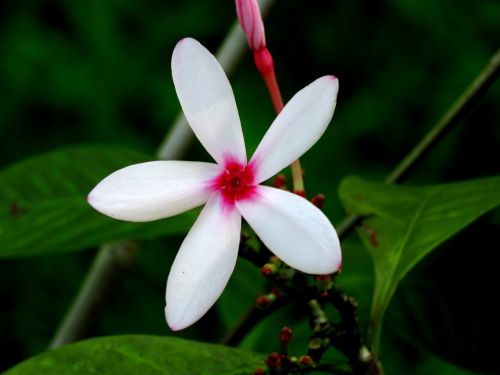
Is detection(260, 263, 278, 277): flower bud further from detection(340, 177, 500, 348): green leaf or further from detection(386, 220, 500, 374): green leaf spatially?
detection(386, 220, 500, 374): green leaf

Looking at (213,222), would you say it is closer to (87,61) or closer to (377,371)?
(377,371)

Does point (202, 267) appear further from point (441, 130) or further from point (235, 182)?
point (441, 130)

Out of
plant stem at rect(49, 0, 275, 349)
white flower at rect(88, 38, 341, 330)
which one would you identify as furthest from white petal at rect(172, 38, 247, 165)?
plant stem at rect(49, 0, 275, 349)

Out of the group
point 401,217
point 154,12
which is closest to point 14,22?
point 154,12

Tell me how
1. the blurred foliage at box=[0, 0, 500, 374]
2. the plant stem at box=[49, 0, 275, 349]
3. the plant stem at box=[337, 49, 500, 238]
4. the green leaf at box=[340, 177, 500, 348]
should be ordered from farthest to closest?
the blurred foliage at box=[0, 0, 500, 374]
the plant stem at box=[49, 0, 275, 349]
the plant stem at box=[337, 49, 500, 238]
the green leaf at box=[340, 177, 500, 348]

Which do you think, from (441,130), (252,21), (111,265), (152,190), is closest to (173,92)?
(111,265)

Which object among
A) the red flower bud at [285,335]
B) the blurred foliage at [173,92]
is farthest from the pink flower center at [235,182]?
the blurred foliage at [173,92]

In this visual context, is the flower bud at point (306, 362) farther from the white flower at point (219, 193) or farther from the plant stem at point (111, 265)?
the plant stem at point (111, 265)
